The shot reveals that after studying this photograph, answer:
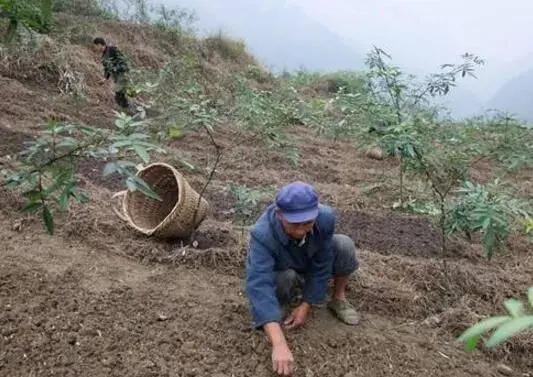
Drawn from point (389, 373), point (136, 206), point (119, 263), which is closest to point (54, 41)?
point (136, 206)

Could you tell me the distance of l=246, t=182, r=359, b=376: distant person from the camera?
1935mm

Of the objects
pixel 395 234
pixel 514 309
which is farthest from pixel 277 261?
pixel 395 234

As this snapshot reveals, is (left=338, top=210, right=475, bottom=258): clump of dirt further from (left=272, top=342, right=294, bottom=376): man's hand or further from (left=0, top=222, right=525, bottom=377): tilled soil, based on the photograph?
(left=272, top=342, right=294, bottom=376): man's hand

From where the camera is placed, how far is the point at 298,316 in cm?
225

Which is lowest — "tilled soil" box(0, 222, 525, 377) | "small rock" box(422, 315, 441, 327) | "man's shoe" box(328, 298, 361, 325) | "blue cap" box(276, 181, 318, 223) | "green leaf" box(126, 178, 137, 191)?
"tilled soil" box(0, 222, 525, 377)

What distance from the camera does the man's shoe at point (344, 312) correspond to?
2426mm

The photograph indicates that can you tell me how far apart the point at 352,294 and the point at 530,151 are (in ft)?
3.42

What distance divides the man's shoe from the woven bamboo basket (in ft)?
2.98

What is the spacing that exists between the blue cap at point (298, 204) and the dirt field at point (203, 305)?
A: 1.83 feet

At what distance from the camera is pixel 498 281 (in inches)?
122

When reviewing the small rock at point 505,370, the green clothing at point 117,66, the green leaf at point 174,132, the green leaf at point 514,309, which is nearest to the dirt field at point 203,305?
the small rock at point 505,370

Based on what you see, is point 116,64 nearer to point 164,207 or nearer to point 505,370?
point 164,207

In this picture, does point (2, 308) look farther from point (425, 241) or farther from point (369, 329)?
point (425, 241)

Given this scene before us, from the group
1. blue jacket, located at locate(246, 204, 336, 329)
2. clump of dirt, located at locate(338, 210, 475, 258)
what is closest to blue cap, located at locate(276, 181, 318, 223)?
blue jacket, located at locate(246, 204, 336, 329)
